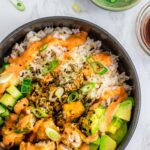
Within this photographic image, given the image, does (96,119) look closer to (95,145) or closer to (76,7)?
(95,145)

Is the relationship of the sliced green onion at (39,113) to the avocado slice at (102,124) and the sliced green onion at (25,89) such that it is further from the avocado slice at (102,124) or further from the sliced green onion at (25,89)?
the avocado slice at (102,124)

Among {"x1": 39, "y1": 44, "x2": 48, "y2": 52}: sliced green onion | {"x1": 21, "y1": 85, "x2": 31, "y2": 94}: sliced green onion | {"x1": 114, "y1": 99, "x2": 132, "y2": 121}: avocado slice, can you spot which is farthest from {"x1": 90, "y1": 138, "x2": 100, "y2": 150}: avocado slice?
{"x1": 39, "y1": 44, "x2": 48, "y2": 52}: sliced green onion

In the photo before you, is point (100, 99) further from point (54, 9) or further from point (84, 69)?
point (54, 9)

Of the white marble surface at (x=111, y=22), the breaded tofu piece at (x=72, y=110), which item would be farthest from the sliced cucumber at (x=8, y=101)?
the white marble surface at (x=111, y=22)

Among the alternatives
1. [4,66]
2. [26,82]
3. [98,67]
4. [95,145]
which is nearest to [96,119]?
[95,145]

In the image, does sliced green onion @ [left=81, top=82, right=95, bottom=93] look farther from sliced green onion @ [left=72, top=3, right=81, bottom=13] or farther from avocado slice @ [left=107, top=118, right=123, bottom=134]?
sliced green onion @ [left=72, top=3, right=81, bottom=13]

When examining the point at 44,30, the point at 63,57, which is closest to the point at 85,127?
the point at 63,57
